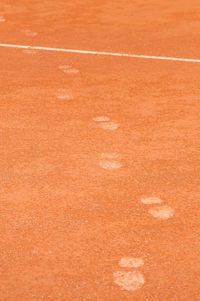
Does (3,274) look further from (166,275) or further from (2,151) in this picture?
(2,151)

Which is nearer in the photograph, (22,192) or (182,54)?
(22,192)

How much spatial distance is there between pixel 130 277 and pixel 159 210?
1.25 ft

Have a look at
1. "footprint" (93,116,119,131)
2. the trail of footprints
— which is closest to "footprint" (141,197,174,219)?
the trail of footprints

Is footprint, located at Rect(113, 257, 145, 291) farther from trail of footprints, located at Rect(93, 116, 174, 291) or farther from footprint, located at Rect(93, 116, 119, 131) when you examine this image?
footprint, located at Rect(93, 116, 119, 131)

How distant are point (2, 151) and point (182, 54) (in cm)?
165

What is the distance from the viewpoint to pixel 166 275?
71.1 inches

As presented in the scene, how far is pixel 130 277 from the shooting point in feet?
5.88

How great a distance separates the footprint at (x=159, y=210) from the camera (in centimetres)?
209

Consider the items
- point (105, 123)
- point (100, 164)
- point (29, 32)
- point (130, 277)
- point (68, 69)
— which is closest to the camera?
point (130, 277)

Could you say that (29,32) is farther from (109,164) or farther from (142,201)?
(142,201)

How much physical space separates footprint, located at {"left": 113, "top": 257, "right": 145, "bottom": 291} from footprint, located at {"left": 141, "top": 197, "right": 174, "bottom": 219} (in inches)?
10.4

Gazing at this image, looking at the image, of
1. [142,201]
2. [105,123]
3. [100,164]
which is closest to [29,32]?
[105,123]

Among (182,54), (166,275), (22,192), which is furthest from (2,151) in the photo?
(182,54)

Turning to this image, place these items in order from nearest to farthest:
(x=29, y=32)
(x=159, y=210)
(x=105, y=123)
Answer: (x=159, y=210), (x=105, y=123), (x=29, y=32)
